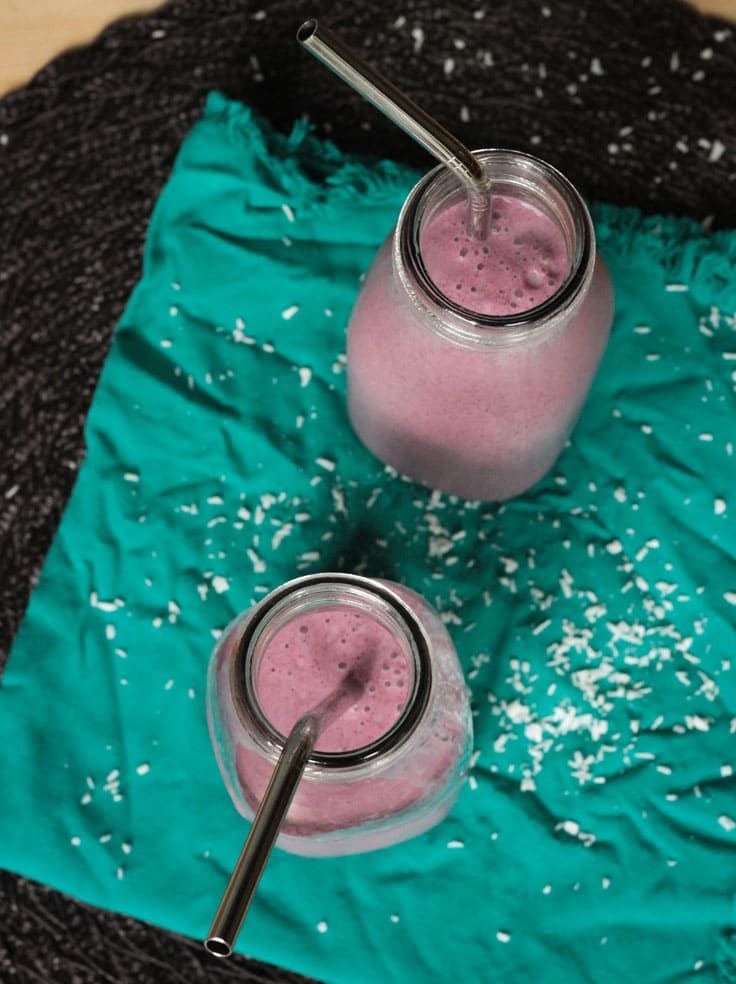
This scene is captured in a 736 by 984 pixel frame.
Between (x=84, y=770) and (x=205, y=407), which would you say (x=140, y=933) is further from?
(x=205, y=407)

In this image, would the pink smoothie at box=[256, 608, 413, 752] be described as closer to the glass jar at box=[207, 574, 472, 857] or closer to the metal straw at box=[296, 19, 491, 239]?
the glass jar at box=[207, 574, 472, 857]

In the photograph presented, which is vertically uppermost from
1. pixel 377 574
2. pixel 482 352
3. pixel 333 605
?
pixel 482 352

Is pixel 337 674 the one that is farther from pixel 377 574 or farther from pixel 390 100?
pixel 390 100

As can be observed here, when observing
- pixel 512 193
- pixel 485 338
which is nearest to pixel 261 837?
pixel 485 338

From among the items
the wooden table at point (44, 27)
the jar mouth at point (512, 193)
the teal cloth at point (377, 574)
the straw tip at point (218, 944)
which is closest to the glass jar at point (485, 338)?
the jar mouth at point (512, 193)

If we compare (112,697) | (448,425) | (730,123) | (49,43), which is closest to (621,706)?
(448,425)

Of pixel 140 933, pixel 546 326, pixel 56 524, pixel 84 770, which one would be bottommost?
pixel 140 933

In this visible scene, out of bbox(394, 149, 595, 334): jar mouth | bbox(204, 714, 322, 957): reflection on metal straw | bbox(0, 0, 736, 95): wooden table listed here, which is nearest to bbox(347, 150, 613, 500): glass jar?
bbox(394, 149, 595, 334): jar mouth
